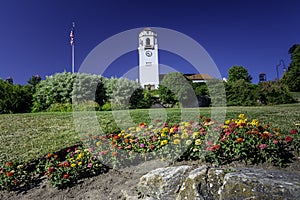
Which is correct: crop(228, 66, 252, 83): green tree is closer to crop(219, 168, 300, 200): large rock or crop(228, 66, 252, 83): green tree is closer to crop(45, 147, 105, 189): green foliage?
crop(45, 147, 105, 189): green foliage

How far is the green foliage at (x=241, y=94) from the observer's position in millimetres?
19406

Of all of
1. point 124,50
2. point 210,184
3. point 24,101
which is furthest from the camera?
point 24,101

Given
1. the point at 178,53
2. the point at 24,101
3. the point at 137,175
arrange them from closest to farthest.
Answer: the point at 137,175 < the point at 178,53 < the point at 24,101

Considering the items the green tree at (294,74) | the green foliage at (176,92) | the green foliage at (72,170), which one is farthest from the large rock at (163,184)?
the green tree at (294,74)

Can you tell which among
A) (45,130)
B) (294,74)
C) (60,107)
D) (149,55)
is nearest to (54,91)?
(60,107)

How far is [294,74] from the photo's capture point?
2798 cm

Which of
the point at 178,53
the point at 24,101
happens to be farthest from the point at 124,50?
the point at 24,101

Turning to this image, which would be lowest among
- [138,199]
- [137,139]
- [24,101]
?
[138,199]

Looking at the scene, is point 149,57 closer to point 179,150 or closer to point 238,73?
point 238,73

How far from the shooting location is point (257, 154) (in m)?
3.04

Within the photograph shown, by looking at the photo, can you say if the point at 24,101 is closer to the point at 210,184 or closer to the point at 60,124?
the point at 60,124

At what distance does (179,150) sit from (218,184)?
4.10ft

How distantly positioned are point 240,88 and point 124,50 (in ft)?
55.1

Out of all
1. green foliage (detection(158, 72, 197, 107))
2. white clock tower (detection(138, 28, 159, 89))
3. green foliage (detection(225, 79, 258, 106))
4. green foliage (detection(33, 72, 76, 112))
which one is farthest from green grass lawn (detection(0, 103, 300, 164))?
white clock tower (detection(138, 28, 159, 89))
